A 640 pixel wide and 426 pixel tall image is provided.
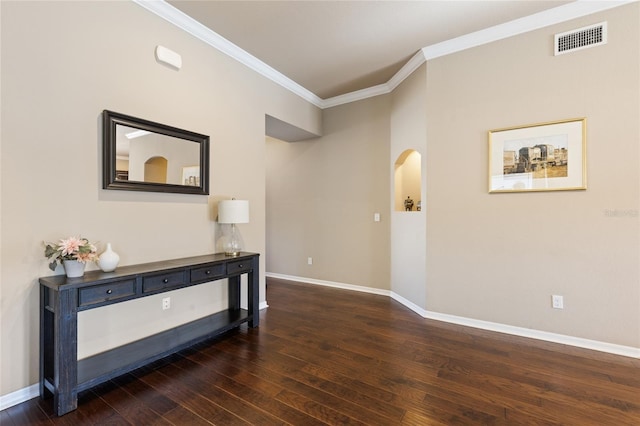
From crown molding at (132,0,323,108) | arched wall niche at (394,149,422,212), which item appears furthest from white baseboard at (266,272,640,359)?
crown molding at (132,0,323,108)

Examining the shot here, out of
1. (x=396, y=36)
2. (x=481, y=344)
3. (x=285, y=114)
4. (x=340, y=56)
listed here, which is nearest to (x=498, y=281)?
(x=481, y=344)

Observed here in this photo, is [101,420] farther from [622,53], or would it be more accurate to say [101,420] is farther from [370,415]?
[622,53]

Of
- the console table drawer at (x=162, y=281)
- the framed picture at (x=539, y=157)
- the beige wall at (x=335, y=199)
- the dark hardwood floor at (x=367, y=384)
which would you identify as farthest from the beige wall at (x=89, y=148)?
the framed picture at (x=539, y=157)

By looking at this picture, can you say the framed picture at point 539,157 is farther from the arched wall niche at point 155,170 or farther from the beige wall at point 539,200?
the arched wall niche at point 155,170

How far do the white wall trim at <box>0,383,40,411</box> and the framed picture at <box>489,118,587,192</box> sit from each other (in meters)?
4.16

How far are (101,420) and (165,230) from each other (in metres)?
1.46

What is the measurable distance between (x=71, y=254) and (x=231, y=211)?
4.33 ft

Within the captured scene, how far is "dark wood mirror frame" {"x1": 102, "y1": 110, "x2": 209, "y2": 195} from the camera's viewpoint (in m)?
2.31

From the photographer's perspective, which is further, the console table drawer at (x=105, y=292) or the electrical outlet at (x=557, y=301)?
the electrical outlet at (x=557, y=301)

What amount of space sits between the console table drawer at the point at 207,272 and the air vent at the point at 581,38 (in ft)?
12.5

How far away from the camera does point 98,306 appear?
1934 millimetres

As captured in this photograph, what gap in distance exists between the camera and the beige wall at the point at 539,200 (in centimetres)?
258

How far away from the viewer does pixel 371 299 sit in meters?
4.26

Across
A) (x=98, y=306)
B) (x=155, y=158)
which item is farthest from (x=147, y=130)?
(x=98, y=306)
